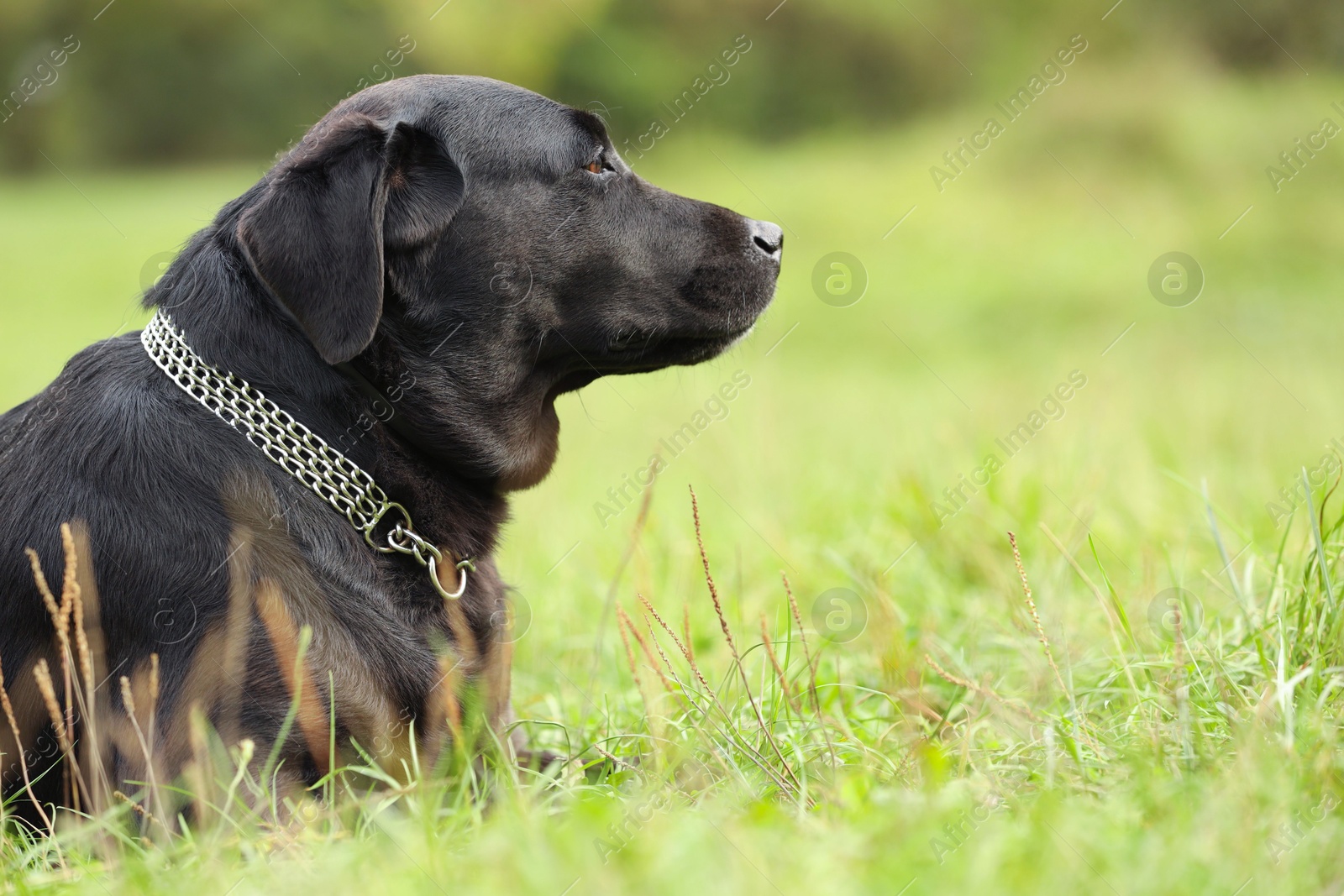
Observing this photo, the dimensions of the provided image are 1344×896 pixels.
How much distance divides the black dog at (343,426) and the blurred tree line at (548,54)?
57.1ft

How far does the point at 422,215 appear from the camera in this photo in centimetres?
255

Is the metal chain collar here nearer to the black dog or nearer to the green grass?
the black dog

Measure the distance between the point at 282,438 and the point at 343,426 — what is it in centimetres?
14

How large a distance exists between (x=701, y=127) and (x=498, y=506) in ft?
61.6

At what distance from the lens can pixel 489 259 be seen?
263 centimetres

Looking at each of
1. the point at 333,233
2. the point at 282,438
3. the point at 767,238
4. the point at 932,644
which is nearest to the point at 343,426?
the point at 282,438

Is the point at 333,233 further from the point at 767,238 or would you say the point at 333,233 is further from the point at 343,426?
the point at 767,238

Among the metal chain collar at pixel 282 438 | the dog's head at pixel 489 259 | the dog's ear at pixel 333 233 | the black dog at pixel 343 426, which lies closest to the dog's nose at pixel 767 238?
the dog's head at pixel 489 259

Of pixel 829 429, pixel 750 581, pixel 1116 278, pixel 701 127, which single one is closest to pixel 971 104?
pixel 701 127

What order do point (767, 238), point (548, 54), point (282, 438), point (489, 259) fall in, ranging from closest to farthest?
point (282, 438) → point (489, 259) → point (767, 238) → point (548, 54)

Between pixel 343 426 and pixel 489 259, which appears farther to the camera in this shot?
pixel 489 259

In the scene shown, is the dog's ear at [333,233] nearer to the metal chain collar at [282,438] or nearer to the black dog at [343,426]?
the black dog at [343,426]

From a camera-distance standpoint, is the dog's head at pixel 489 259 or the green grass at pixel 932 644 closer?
the green grass at pixel 932 644

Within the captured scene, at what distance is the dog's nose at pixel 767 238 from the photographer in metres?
3.00
